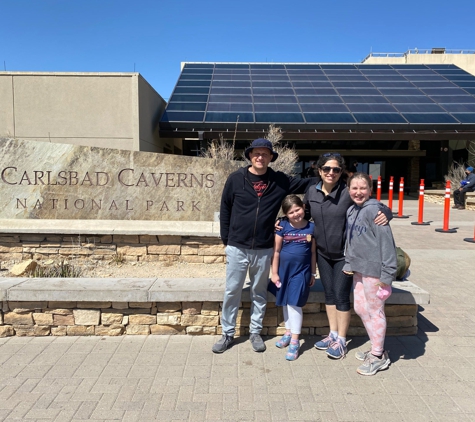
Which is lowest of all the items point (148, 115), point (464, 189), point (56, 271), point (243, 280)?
point (56, 271)

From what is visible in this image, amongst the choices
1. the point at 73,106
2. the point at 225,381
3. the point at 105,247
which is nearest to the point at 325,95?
the point at 73,106

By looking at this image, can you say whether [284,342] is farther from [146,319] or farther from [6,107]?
[6,107]

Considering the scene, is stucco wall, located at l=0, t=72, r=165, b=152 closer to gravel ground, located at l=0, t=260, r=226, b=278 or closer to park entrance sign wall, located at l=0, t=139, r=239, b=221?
park entrance sign wall, located at l=0, t=139, r=239, b=221

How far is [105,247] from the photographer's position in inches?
216

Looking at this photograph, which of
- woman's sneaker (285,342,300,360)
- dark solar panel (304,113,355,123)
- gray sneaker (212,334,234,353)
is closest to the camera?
woman's sneaker (285,342,300,360)

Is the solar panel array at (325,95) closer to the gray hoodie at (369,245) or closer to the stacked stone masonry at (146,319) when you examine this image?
the stacked stone masonry at (146,319)

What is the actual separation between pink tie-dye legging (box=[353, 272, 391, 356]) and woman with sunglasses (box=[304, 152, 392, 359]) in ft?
0.31

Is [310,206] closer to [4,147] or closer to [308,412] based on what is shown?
[308,412]

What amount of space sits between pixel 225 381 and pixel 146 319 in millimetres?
1121

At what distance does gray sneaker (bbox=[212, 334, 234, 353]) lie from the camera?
3367 millimetres

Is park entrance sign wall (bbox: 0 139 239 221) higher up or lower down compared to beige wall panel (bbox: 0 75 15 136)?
lower down

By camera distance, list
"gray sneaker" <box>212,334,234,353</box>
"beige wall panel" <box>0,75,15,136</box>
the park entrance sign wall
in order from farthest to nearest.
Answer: "beige wall panel" <box>0,75,15,136</box> → the park entrance sign wall → "gray sneaker" <box>212,334,234,353</box>

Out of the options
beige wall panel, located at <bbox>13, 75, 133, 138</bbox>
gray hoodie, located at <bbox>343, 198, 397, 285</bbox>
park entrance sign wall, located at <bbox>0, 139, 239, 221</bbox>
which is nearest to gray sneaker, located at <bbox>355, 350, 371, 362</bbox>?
gray hoodie, located at <bbox>343, 198, 397, 285</bbox>

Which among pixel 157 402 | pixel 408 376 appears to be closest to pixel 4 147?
pixel 157 402
